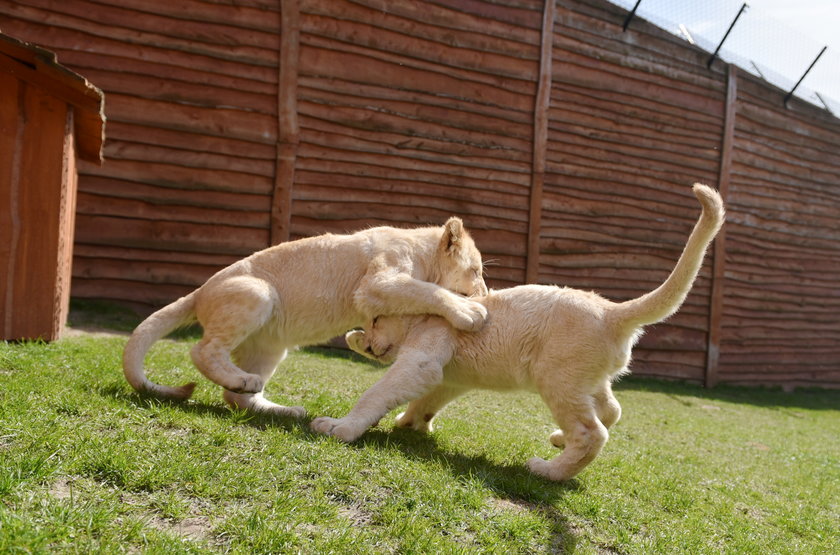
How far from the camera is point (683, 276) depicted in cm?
358

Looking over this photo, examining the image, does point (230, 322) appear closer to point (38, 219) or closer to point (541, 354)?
point (541, 354)

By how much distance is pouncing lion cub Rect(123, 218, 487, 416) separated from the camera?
4246 millimetres

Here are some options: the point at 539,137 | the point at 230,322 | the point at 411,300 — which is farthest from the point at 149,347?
the point at 539,137

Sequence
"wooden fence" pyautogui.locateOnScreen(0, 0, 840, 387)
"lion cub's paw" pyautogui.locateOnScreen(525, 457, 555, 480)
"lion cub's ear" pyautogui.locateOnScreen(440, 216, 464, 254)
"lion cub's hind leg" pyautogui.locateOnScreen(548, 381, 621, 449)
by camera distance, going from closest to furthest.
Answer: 1. "lion cub's paw" pyautogui.locateOnScreen(525, 457, 555, 480)
2. "lion cub's hind leg" pyautogui.locateOnScreen(548, 381, 621, 449)
3. "lion cub's ear" pyautogui.locateOnScreen(440, 216, 464, 254)
4. "wooden fence" pyautogui.locateOnScreen(0, 0, 840, 387)

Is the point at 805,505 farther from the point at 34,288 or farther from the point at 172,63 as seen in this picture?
the point at 172,63

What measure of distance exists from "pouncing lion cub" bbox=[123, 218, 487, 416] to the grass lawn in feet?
1.00

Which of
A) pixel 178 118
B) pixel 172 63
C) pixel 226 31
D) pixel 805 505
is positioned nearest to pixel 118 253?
pixel 178 118

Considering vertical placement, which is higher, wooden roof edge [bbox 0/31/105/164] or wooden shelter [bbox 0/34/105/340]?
wooden roof edge [bbox 0/31/105/164]

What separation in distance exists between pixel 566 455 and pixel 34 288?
451 centimetres

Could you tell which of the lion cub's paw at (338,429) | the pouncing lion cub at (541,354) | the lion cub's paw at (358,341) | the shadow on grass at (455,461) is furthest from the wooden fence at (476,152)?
the lion cub's paw at (338,429)

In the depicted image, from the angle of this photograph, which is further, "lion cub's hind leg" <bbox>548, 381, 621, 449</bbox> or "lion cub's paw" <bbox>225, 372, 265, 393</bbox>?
"lion cub's hind leg" <bbox>548, 381, 621, 449</bbox>

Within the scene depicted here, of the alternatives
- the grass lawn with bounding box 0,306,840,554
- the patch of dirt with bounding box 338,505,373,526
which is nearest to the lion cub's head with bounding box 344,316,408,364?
the grass lawn with bounding box 0,306,840,554

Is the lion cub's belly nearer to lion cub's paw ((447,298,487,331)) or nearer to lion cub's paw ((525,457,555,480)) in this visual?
lion cub's paw ((447,298,487,331))

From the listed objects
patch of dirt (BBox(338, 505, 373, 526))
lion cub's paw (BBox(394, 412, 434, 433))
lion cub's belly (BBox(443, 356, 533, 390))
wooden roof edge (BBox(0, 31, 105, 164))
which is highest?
wooden roof edge (BBox(0, 31, 105, 164))
